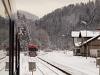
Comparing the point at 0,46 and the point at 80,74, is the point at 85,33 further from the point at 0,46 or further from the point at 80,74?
the point at 0,46

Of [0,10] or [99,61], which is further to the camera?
[99,61]

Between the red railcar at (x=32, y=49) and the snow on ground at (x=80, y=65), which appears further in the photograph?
the red railcar at (x=32, y=49)

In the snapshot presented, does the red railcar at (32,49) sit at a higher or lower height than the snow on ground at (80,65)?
higher

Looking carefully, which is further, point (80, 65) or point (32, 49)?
point (32, 49)

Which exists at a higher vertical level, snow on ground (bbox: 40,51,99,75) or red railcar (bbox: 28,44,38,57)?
red railcar (bbox: 28,44,38,57)

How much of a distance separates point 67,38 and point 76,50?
265 feet

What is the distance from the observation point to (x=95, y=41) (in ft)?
270

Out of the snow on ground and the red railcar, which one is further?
the red railcar

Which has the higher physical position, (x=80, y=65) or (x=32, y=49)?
(x=32, y=49)

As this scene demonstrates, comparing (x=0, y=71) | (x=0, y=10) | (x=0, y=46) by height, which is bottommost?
(x=0, y=71)

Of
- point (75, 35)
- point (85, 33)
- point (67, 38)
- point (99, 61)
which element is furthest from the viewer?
point (67, 38)

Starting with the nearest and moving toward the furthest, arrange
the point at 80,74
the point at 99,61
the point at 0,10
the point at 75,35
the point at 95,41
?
1. the point at 0,10
2. the point at 99,61
3. the point at 80,74
4. the point at 95,41
5. the point at 75,35

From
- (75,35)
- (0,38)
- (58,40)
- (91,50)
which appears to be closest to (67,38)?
(58,40)

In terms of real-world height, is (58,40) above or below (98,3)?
below
